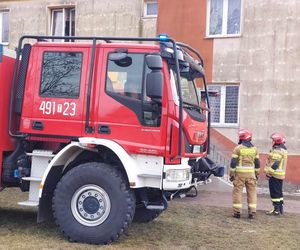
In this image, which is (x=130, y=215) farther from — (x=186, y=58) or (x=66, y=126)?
(x=186, y=58)

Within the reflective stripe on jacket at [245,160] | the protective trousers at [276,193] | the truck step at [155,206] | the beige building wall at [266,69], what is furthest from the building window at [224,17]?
the truck step at [155,206]

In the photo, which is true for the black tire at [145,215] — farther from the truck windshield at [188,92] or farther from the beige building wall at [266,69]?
the beige building wall at [266,69]

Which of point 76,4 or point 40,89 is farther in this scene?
point 76,4

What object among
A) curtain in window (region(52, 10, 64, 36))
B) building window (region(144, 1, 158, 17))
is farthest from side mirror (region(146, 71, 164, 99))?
curtain in window (region(52, 10, 64, 36))

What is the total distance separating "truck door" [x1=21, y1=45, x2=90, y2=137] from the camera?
6941 mm

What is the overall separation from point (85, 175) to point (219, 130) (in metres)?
9.68

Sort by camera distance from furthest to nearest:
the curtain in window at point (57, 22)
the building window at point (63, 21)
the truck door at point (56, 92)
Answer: the curtain in window at point (57, 22), the building window at point (63, 21), the truck door at point (56, 92)

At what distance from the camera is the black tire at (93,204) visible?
21.6 feet

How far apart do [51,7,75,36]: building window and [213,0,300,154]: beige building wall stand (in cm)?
632

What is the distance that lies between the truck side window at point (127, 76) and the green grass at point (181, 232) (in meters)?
2.11

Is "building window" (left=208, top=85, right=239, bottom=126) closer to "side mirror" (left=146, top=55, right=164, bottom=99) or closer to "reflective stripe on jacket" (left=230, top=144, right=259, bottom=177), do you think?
"reflective stripe on jacket" (left=230, top=144, right=259, bottom=177)

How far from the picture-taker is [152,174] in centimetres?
661

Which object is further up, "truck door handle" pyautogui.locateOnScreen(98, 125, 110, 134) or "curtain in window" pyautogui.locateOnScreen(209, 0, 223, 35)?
"curtain in window" pyautogui.locateOnScreen(209, 0, 223, 35)

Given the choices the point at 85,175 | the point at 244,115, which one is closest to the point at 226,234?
the point at 85,175
